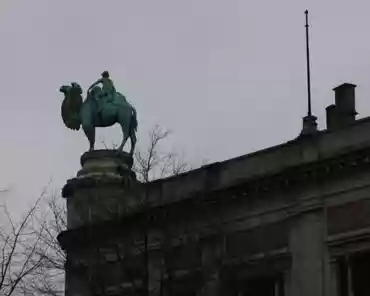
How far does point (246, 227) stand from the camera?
99.6 feet

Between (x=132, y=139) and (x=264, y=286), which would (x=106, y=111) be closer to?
(x=132, y=139)

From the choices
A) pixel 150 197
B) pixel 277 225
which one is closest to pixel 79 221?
pixel 150 197

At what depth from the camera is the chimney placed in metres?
32.4

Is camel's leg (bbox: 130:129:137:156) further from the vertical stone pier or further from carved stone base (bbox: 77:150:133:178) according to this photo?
carved stone base (bbox: 77:150:133:178)

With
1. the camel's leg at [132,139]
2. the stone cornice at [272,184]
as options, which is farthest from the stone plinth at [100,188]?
the stone cornice at [272,184]

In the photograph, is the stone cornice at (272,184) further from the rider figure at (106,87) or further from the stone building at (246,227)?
the rider figure at (106,87)

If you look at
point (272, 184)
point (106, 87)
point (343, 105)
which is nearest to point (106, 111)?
point (106, 87)

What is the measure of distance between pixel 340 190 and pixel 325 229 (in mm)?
Answer: 1115

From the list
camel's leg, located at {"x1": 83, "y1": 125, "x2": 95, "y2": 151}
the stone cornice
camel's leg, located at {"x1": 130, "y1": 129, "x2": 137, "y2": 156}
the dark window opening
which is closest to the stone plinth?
camel's leg, located at {"x1": 130, "y1": 129, "x2": 137, "y2": 156}

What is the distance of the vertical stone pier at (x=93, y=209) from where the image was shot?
3469 cm

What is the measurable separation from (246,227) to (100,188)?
820 cm

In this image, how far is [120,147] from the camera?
127ft

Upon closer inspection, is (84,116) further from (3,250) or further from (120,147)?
(3,250)

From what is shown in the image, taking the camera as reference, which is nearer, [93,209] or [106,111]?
[93,209]
